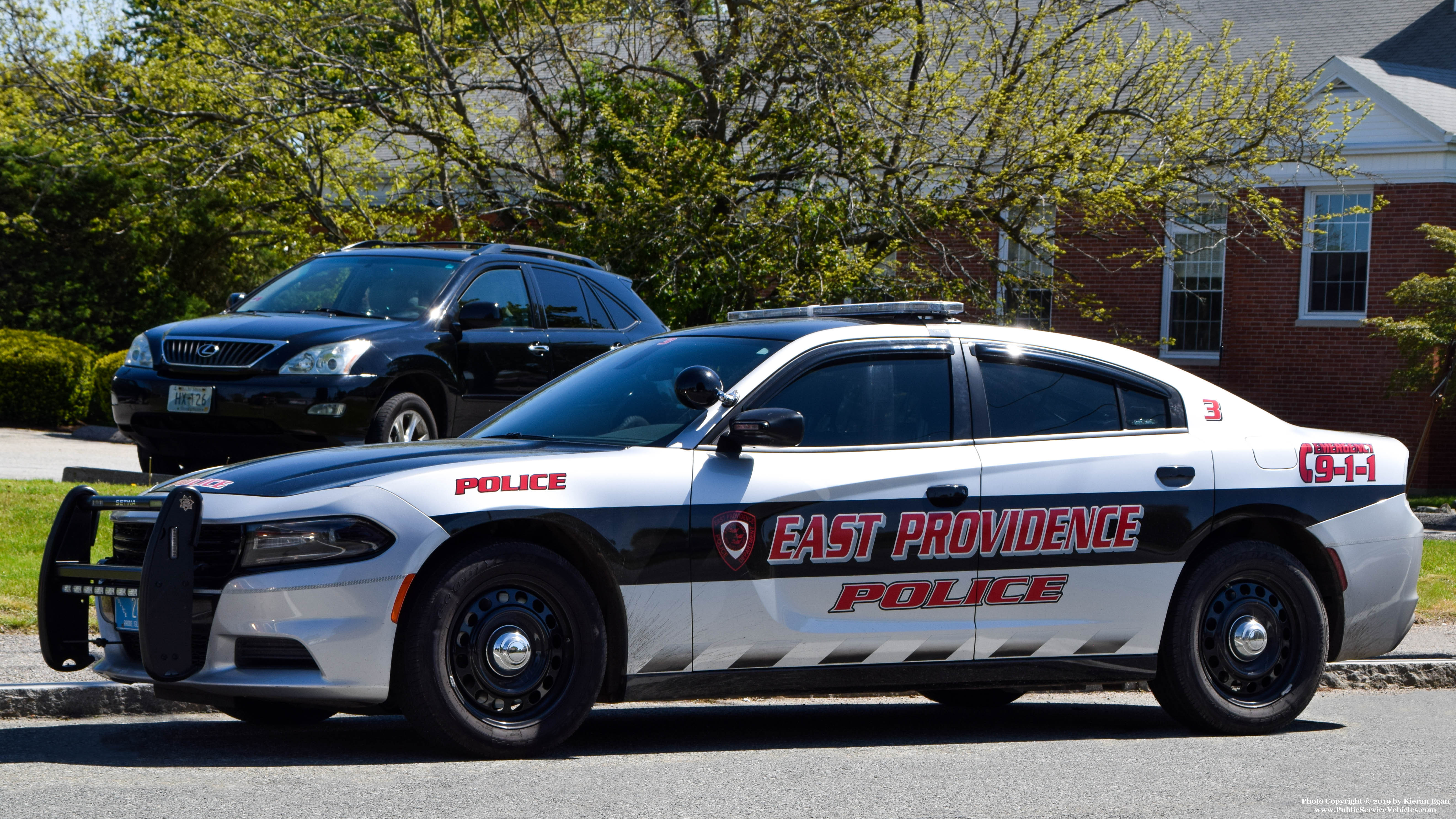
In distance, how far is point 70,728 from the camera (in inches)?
235

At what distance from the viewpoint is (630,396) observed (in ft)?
20.0

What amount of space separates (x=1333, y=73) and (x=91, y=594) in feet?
73.4

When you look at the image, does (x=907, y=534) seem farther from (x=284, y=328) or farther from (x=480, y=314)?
(x=284, y=328)

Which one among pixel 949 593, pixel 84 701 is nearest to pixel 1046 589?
pixel 949 593

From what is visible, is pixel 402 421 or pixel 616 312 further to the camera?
pixel 616 312

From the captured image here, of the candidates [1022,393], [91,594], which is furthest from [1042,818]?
[91,594]

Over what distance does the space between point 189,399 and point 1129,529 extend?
21.4 feet

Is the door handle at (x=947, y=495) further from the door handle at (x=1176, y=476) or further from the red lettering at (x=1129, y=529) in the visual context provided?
the door handle at (x=1176, y=476)

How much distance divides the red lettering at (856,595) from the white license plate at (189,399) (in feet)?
19.0

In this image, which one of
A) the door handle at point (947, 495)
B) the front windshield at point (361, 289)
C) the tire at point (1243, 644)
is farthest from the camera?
the front windshield at point (361, 289)

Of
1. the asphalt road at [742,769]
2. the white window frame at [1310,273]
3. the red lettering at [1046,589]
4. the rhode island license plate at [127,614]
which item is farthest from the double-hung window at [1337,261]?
the rhode island license plate at [127,614]

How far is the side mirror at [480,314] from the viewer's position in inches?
424

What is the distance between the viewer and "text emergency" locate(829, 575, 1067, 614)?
19.0ft

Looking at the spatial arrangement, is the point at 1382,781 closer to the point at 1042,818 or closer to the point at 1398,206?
the point at 1042,818
